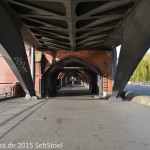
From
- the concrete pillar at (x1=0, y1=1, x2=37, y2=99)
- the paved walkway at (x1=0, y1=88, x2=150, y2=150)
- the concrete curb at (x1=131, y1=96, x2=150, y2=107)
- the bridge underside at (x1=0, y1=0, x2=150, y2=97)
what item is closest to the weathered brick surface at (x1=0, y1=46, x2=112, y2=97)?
the concrete pillar at (x1=0, y1=1, x2=37, y2=99)

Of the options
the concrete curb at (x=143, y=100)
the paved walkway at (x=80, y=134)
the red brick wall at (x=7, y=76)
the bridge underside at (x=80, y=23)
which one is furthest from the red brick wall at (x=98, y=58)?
the paved walkway at (x=80, y=134)

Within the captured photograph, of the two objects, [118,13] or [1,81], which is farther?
[1,81]

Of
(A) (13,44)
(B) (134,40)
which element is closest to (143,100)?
(B) (134,40)

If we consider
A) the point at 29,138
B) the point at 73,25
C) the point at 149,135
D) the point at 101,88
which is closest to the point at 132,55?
the point at 73,25

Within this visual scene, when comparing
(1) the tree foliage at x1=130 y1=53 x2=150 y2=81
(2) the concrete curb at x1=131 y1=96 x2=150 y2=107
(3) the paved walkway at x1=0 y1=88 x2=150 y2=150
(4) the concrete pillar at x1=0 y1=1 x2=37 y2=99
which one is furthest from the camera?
(1) the tree foliage at x1=130 y1=53 x2=150 y2=81

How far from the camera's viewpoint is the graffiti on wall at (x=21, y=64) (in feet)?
64.4

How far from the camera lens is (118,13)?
15.1m

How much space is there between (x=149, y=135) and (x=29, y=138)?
11.9ft

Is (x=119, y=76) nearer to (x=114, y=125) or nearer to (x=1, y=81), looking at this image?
(x=114, y=125)

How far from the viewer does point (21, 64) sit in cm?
2047

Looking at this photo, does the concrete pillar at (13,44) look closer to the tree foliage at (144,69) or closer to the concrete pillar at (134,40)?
the concrete pillar at (134,40)

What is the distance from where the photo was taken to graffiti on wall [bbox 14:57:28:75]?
1962cm

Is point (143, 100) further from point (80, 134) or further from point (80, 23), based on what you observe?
point (80, 134)

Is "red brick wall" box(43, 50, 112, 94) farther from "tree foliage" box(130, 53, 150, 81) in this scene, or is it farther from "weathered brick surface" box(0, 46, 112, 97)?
"tree foliage" box(130, 53, 150, 81)
